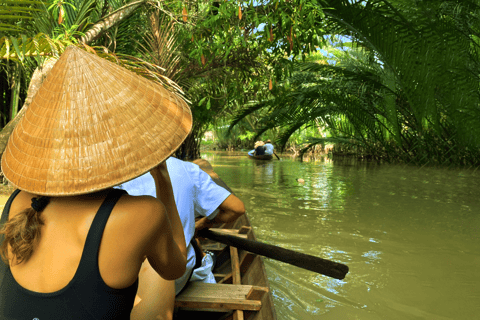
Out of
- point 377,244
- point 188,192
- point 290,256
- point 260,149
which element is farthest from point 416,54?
point 260,149

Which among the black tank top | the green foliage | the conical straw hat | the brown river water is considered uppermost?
the green foliage

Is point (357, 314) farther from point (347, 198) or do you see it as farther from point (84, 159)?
point (347, 198)

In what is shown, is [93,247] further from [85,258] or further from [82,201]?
[82,201]

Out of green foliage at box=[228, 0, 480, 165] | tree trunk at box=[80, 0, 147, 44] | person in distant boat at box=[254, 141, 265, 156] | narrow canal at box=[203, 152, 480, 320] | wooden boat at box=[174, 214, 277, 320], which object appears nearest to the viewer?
wooden boat at box=[174, 214, 277, 320]

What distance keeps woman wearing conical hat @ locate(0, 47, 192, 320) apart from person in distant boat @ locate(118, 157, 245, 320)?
63cm

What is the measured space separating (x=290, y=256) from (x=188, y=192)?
102 cm

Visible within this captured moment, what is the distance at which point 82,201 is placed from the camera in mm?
1075

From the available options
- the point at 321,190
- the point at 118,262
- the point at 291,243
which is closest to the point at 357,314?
the point at 291,243

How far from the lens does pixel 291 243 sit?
16.7 ft

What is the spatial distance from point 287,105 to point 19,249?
33.7ft

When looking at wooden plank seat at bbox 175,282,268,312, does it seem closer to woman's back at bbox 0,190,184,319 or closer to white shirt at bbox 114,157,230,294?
white shirt at bbox 114,157,230,294

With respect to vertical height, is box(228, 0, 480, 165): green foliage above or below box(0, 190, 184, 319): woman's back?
above

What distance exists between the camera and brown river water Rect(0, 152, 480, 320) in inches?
132

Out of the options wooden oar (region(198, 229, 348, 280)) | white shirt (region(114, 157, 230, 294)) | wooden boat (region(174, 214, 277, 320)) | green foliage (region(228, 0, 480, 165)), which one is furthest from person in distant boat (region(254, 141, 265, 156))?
white shirt (region(114, 157, 230, 294))
